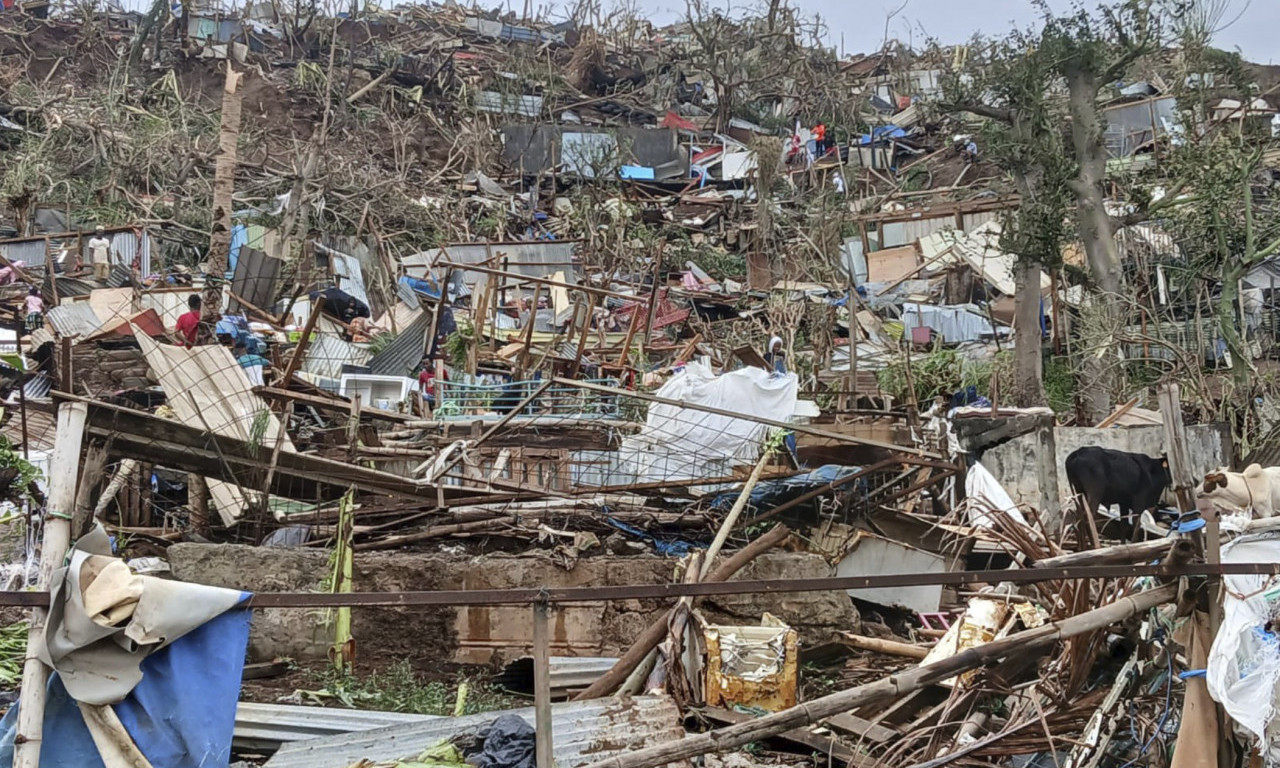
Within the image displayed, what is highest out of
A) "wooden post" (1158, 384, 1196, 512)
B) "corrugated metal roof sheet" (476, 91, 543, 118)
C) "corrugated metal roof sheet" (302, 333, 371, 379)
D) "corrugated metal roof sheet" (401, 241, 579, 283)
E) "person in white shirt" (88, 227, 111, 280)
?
"corrugated metal roof sheet" (476, 91, 543, 118)

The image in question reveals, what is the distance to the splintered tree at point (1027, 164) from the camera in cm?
1336

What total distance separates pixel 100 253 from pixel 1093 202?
1463cm

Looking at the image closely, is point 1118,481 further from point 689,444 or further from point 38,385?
point 38,385

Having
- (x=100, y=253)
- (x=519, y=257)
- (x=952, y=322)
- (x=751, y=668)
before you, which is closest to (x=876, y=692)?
(x=751, y=668)

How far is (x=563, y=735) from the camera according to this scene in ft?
15.5

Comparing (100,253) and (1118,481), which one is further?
(100,253)

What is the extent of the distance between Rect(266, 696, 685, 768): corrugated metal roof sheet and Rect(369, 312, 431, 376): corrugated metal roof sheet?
27.6ft

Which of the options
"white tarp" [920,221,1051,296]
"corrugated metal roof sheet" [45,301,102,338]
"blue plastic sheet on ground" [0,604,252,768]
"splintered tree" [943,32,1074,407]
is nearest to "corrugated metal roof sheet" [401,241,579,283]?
"white tarp" [920,221,1051,296]

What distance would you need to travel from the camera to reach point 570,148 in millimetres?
25891

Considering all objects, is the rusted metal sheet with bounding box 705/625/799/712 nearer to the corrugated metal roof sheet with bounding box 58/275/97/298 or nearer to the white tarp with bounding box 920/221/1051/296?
the corrugated metal roof sheet with bounding box 58/275/97/298

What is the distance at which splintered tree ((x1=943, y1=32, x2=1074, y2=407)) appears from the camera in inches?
526

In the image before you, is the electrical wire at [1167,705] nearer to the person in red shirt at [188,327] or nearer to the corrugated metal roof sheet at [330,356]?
the person in red shirt at [188,327]

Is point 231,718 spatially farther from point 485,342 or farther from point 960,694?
point 485,342

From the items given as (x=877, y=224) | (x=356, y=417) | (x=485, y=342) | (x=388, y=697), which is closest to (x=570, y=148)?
(x=877, y=224)
